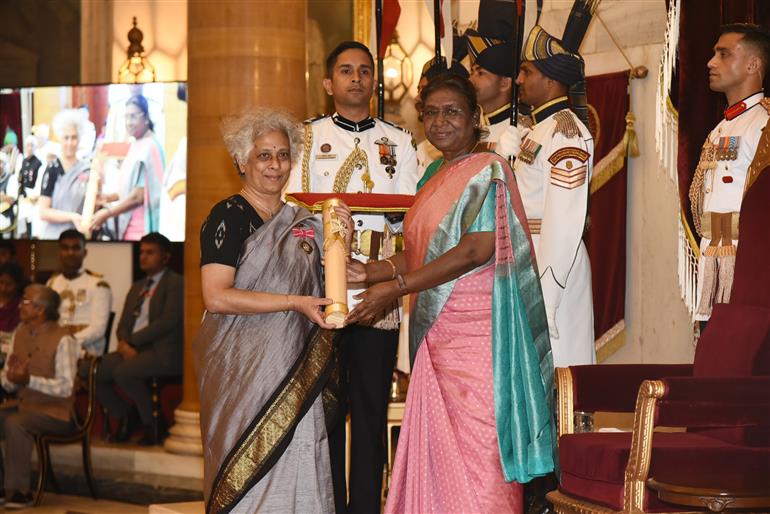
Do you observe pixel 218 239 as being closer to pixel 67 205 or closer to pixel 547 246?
pixel 547 246

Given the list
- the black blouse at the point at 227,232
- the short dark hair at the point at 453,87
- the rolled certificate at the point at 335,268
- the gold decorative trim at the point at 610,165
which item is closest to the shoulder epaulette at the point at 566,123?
the short dark hair at the point at 453,87

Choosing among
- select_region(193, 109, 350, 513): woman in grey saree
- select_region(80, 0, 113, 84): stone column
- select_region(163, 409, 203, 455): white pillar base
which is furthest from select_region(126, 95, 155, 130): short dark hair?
select_region(193, 109, 350, 513): woman in grey saree

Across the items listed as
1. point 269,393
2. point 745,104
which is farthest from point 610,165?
point 269,393

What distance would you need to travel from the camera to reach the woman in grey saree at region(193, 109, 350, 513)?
173 inches

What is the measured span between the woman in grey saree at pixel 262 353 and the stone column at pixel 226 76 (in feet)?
11.3

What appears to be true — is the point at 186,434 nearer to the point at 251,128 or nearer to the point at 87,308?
the point at 87,308

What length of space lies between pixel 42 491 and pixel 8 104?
435cm

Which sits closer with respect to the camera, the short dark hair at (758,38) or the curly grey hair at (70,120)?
the short dark hair at (758,38)

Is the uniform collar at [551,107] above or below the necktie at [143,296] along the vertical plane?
Answer: above

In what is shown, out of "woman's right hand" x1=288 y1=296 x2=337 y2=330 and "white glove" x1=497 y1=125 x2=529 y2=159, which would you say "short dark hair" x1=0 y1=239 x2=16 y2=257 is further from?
"woman's right hand" x1=288 y1=296 x2=337 y2=330

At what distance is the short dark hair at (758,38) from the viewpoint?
17.8 feet

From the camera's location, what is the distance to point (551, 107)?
5.66 meters

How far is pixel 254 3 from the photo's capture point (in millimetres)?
7926

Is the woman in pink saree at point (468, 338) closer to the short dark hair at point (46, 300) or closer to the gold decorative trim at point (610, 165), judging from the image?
the gold decorative trim at point (610, 165)
